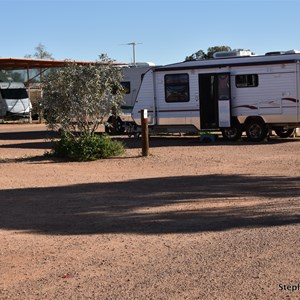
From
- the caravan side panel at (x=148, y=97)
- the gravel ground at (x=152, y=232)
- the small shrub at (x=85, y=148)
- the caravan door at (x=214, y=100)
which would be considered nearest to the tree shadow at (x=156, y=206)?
the gravel ground at (x=152, y=232)

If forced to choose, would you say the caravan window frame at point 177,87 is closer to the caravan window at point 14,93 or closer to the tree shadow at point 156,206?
the tree shadow at point 156,206

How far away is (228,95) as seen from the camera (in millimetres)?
20766

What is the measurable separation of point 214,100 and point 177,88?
1.37 m

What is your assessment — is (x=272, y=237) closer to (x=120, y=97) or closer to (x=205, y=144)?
(x=120, y=97)

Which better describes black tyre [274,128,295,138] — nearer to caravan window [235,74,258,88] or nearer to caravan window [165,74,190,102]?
caravan window [235,74,258,88]

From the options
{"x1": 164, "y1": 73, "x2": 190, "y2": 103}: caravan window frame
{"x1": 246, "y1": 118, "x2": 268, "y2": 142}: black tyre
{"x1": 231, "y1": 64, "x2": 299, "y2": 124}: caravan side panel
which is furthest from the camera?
{"x1": 164, "y1": 73, "x2": 190, "y2": 103}: caravan window frame

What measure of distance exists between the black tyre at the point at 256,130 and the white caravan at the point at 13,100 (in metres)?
21.6

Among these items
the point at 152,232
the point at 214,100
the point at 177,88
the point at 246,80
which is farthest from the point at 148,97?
the point at 152,232

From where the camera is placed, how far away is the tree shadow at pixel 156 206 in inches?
306

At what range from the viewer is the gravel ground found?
5.36 metres

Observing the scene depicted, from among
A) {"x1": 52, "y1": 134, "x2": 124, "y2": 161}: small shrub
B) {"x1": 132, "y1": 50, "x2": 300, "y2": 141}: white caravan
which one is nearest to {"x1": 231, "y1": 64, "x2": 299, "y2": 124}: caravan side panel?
{"x1": 132, "y1": 50, "x2": 300, "y2": 141}: white caravan

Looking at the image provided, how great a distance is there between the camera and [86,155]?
1595 centimetres

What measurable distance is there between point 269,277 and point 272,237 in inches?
57.2

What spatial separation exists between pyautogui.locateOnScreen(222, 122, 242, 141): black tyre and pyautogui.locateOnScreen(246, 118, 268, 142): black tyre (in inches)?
14.2
